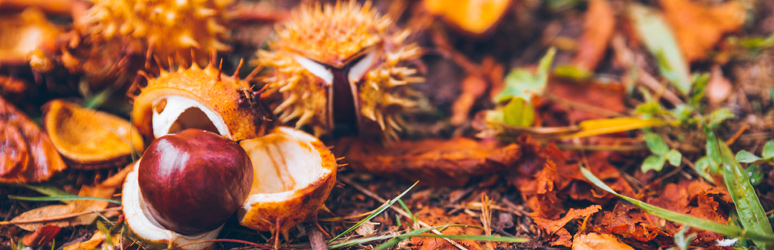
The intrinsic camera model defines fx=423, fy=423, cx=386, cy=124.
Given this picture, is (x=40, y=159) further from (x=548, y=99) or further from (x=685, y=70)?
(x=685, y=70)

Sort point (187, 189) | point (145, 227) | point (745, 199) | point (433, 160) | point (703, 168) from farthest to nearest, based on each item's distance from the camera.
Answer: point (433, 160) → point (703, 168) → point (745, 199) → point (145, 227) → point (187, 189)

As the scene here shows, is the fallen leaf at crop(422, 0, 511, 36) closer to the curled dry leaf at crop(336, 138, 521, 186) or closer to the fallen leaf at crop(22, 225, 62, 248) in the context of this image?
the curled dry leaf at crop(336, 138, 521, 186)

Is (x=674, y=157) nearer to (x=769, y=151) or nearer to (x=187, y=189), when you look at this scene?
(x=769, y=151)

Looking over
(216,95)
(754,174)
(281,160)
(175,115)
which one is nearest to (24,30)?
(175,115)

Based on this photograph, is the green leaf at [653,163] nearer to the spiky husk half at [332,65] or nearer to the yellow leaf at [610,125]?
the yellow leaf at [610,125]

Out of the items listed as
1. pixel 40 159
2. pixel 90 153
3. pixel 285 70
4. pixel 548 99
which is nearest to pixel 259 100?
pixel 285 70

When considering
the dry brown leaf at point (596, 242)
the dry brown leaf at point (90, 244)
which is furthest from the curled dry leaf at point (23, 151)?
the dry brown leaf at point (596, 242)
